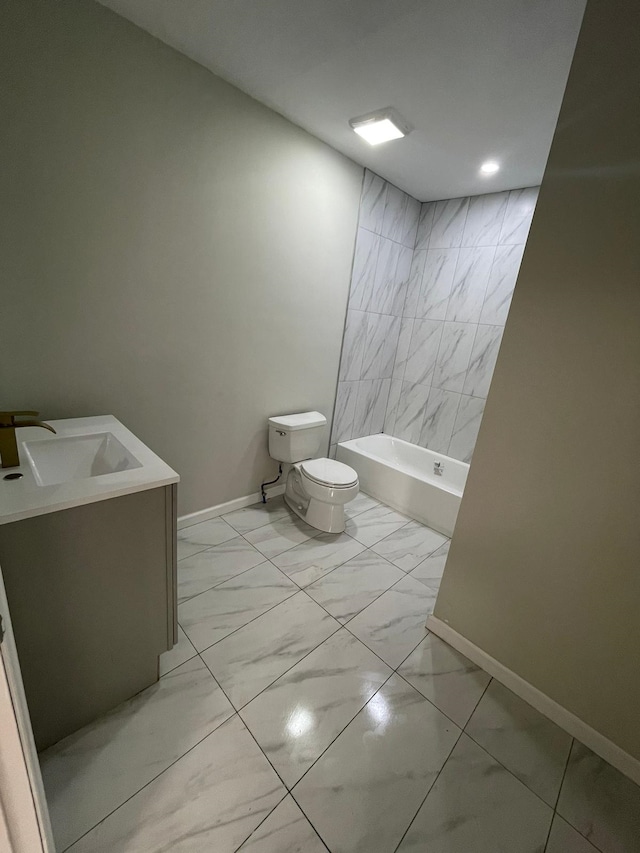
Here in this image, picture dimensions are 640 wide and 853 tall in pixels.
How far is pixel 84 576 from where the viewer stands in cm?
106

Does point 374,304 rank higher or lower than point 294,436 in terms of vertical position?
higher

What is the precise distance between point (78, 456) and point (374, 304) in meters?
2.38

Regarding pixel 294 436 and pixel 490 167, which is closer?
pixel 490 167

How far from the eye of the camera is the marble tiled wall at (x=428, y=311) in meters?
2.67

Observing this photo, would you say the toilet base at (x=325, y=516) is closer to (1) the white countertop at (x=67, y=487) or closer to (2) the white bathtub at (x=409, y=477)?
(2) the white bathtub at (x=409, y=477)

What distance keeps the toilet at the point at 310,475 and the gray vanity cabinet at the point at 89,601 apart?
118 centimetres

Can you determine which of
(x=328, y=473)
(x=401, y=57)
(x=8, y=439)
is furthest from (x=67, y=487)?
(x=401, y=57)

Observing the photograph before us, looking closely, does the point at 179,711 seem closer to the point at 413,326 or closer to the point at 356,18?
the point at 356,18

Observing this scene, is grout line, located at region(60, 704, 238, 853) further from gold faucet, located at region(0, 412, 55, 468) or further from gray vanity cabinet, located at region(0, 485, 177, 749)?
gold faucet, located at region(0, 412, 55, 468)

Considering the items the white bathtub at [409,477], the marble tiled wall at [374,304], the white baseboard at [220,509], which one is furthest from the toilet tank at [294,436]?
the white bathtub at [409,477]

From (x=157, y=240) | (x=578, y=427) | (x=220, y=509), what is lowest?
(x=220, y=509)

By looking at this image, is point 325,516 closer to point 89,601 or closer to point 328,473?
point 328,473

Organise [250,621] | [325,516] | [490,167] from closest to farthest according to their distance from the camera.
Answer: [250,621] → [490,167] → [325,516]

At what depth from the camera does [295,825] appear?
1.01 metres
